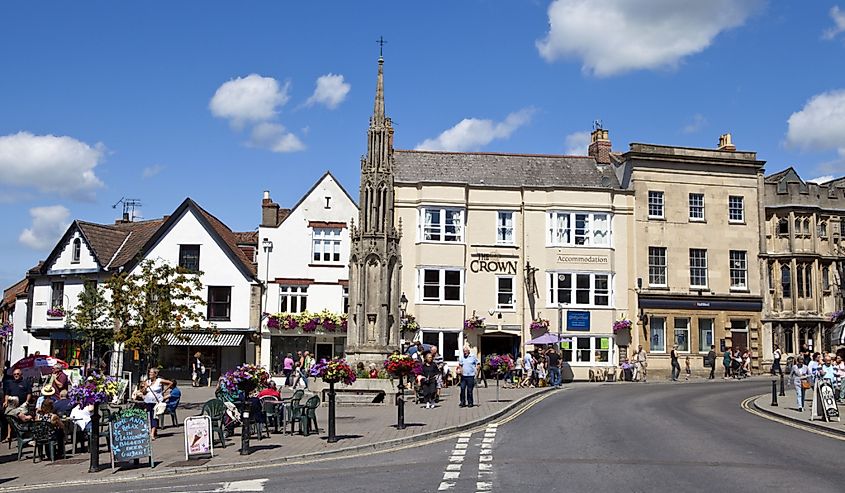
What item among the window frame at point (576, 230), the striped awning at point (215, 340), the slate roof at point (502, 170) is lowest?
A: the striped awning at point (215, 340)

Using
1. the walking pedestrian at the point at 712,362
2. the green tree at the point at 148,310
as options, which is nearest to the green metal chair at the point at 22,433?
the green tree at the point at 148,310

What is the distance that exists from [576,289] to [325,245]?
43.5ft

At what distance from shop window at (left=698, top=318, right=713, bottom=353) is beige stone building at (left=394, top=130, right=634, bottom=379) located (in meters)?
3.85

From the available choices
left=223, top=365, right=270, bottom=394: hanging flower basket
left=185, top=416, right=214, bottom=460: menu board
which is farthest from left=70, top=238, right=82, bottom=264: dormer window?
left=185, top=416, right=214, bottom=460: menu board

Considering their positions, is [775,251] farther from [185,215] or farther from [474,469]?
[474,469]

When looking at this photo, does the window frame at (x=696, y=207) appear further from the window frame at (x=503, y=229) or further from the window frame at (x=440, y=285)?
the window frame at (x=440, y=285)

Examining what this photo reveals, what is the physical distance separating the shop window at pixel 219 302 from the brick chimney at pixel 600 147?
20903mm

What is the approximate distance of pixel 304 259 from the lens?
148 feet

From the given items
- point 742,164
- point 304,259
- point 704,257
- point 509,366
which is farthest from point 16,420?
point 742,164

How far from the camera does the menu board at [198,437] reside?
14.9 m

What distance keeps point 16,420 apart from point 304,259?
2798 cm

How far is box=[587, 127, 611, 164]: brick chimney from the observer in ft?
153

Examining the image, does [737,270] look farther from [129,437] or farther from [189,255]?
[129,437]

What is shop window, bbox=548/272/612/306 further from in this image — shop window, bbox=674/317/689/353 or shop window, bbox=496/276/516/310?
shop window, bbox=674/317/689/353
